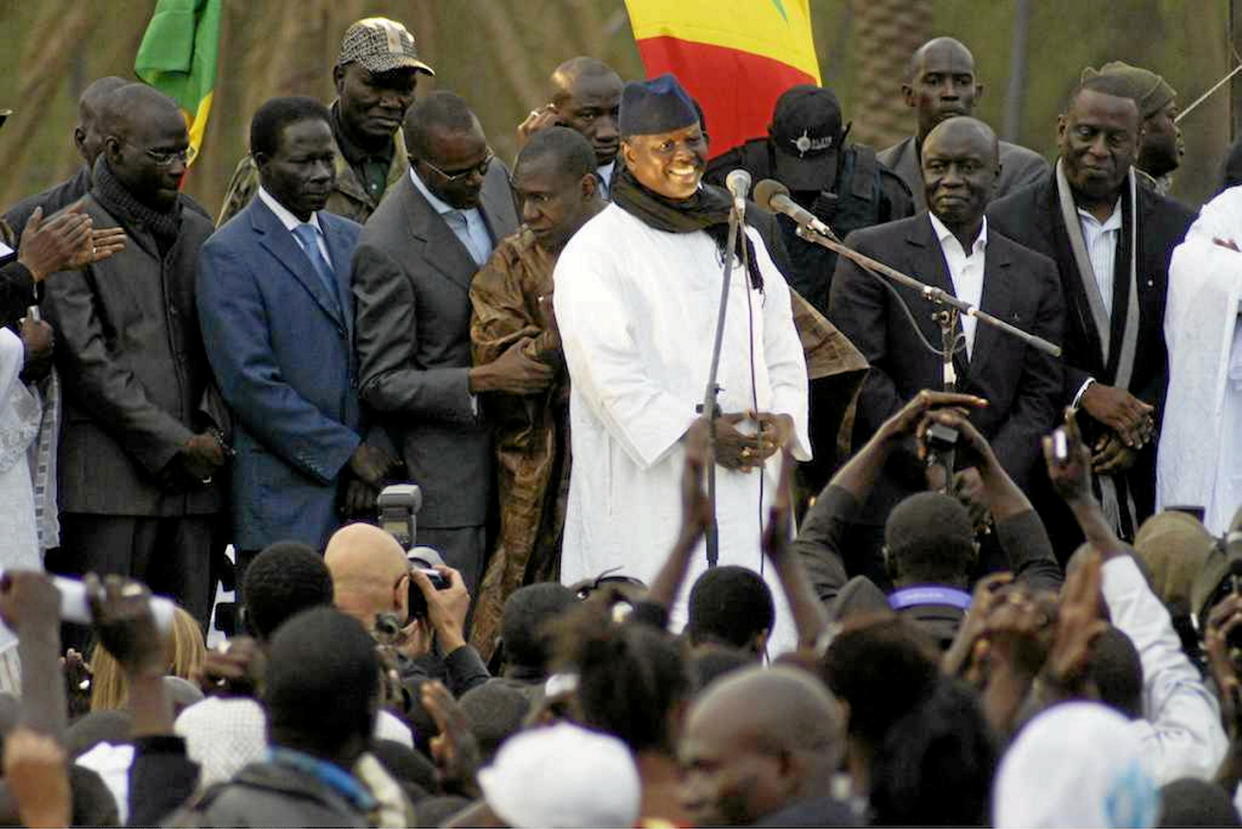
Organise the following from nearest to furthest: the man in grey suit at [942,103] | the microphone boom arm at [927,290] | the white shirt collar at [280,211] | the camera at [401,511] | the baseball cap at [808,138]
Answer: the microphone boom arm at [927,290] → the camera at [401,511] → the white shirt collar at [280,211] → the baseball cap at [808,138] → the man in grey suit at [942,103]

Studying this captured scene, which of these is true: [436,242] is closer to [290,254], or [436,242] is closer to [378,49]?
[290,254]

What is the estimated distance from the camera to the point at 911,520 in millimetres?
7527

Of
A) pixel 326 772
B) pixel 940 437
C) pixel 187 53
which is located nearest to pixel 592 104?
pixel 187 53

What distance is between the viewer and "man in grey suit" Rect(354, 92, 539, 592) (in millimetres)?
10477

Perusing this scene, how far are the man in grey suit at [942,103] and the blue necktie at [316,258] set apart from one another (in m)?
2.84

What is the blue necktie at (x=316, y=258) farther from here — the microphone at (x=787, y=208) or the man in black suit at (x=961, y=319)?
the man in black suit at (x=961, y=319)

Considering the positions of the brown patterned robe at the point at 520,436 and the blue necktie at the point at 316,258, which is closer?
the brown patterned robe at the point at 520,436

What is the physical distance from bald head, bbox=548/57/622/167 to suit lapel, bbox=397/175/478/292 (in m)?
0.88

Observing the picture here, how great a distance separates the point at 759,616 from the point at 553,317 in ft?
10.9

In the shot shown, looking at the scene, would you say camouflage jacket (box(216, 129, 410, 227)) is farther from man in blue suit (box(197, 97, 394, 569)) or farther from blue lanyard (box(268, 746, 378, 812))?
blue lanyard (box(268, 746, 378, 812))

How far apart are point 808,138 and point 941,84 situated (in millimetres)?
1269

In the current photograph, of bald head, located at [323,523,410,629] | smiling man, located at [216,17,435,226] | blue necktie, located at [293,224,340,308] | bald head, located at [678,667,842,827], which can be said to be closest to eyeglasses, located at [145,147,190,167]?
blue necktie, located at [293,224,340,308]

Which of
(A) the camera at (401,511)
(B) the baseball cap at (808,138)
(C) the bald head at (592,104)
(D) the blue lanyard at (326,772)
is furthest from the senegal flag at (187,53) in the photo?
(D) the blue lanyard at (326,772)

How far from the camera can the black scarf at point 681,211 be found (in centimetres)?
1020
